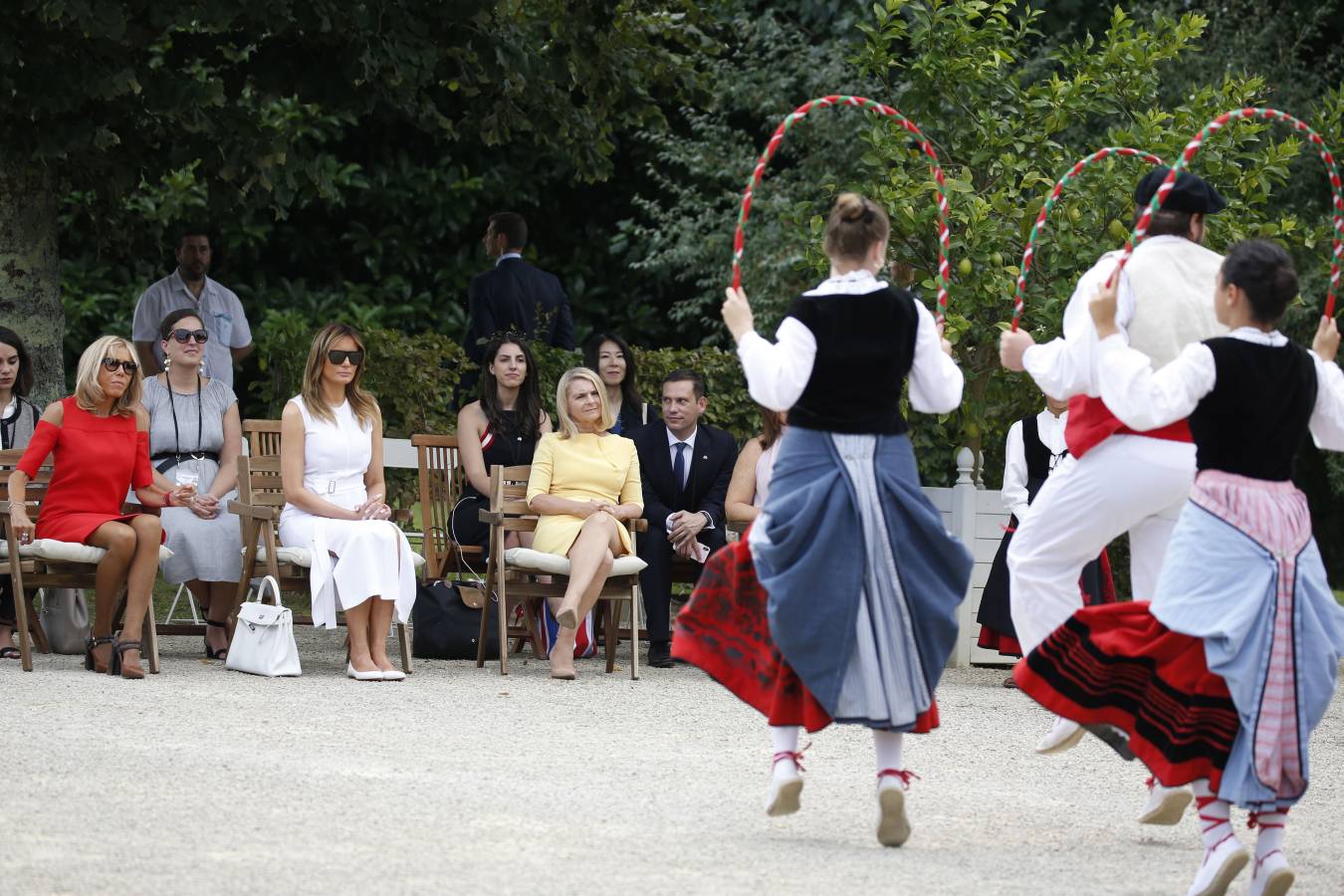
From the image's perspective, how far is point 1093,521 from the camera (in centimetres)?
623

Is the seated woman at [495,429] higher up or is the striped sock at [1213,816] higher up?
the seated woman at [495,429]

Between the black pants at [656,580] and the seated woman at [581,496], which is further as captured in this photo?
the black pants at [656,580]

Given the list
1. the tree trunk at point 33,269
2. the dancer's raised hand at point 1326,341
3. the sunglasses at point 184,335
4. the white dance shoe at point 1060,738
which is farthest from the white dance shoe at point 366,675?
the dancer's raised hand at point 1326,341

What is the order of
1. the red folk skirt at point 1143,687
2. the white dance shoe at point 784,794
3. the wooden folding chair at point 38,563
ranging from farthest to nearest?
1. the wooden folding chair at point 38,563
2. the white dance shoe at point 784,794
3. the red folk skirt at point 1143,687

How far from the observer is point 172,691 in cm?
845

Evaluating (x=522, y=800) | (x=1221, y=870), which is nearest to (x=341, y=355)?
Answer: (x=522, y=800)

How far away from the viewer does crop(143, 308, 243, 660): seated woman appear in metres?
9.80

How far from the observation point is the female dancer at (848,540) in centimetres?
555

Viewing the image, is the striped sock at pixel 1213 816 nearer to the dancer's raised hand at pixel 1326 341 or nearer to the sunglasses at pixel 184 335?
the dancer's raised hand at pixel 1326 341

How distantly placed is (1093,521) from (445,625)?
481 cm

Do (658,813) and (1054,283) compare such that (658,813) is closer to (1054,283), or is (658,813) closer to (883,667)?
(883,667)

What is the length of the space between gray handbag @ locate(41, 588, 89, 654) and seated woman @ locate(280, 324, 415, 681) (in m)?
1.21

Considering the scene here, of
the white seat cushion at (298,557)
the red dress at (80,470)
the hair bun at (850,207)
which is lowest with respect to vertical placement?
the white seat cushion at (298,557)

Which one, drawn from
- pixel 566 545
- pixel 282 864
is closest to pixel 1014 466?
pixel 566 545
